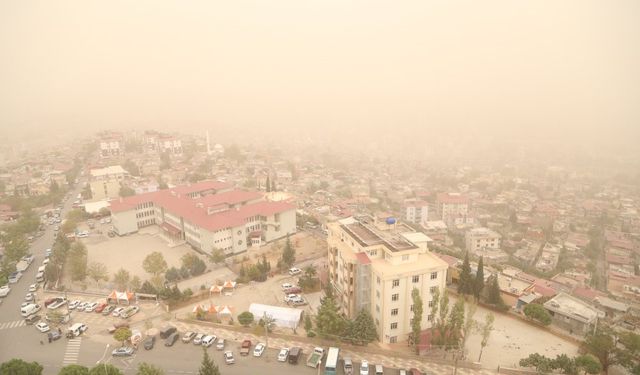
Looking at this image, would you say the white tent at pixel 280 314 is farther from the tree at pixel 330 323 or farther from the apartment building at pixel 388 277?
the apartment building at pixel 388 277

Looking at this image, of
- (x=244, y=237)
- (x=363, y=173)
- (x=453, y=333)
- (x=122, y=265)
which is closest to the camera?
(x=453, y=333)

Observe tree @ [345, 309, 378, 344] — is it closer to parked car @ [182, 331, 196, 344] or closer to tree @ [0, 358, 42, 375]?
parked car @ [182, 331, 196, 344]

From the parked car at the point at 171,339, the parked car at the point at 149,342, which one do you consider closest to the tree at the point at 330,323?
the parked car at the point at 171,339

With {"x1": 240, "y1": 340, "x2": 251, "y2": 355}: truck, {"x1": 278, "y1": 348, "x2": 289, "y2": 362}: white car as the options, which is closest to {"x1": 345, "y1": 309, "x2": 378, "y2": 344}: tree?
{"x1": 278, "y1": 348, "x2": 289, "y2": 362}: white car

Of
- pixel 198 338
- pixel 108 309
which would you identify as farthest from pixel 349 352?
pixel 108 309

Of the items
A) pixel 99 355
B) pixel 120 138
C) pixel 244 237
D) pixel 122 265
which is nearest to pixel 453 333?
pixel 99 355

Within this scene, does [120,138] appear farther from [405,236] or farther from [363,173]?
[405,236]
